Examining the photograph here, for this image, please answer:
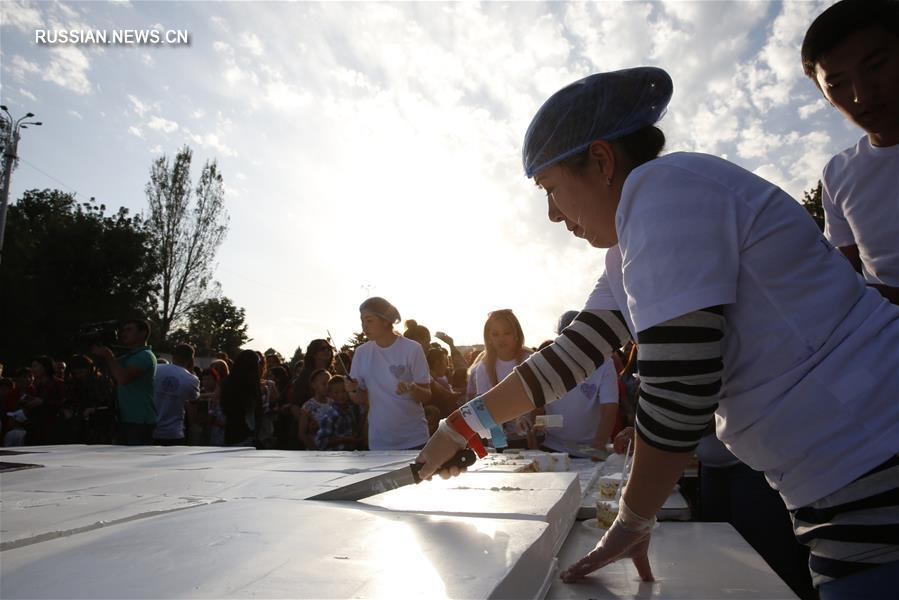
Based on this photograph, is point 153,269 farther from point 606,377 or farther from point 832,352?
point 832,352

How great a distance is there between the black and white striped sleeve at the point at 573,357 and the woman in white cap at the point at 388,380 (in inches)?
76.7

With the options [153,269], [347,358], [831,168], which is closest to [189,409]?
[347,358]

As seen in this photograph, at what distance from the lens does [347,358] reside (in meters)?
5.91

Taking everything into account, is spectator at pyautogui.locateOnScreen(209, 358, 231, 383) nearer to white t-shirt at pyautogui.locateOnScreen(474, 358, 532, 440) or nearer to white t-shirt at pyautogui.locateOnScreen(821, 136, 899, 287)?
white t-shirt at pyautogui.locateOnScreen(474, 358, 532, 440)

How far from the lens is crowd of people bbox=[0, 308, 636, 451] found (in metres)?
3.22

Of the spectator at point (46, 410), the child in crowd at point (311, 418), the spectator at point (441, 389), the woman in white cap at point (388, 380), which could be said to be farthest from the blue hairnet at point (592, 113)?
the spectator at point (46, 410)

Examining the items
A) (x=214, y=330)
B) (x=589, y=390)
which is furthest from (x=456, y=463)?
(x=214, y=330)

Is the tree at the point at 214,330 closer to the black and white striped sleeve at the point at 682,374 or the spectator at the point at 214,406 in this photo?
the spectator at the point at 214,406

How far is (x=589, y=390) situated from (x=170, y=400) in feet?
12.1

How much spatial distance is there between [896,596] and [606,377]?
2229mm

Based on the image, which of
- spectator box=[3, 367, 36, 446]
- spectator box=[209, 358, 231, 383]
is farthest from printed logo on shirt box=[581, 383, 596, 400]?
spectator box=[3, 367, 36, 446]

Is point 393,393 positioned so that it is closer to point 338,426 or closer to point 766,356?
point 338,426

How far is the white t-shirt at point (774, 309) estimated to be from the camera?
0.70 meters

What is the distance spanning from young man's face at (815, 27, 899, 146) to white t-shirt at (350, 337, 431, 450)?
8.23ft
